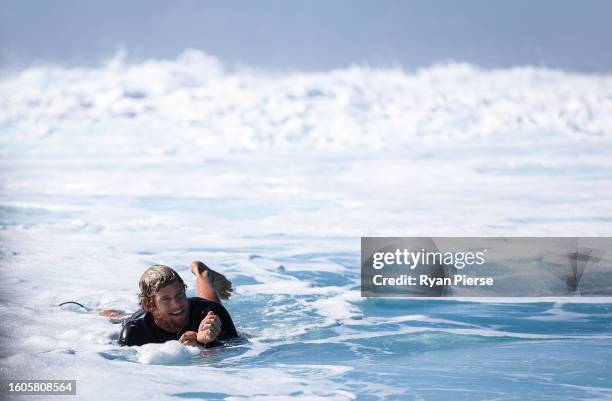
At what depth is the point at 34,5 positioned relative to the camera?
7.21m

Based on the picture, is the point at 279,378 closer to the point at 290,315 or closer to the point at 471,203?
the point at 290,315

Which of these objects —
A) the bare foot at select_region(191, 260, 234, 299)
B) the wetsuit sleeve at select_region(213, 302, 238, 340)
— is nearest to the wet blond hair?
the wetsuit sleeve at select_region(213, 302, 238, 340)

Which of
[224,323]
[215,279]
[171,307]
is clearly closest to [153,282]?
[171,307]

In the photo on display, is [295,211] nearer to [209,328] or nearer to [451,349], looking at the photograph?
[451,349]

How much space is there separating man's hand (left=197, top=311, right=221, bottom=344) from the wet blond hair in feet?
0.59

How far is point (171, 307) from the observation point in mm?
3338

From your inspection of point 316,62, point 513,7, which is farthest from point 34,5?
point 513,7

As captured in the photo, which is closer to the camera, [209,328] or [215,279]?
[209,328]

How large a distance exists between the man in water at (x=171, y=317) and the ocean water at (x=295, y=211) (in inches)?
2.2

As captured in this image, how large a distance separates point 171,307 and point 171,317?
0.07 metres

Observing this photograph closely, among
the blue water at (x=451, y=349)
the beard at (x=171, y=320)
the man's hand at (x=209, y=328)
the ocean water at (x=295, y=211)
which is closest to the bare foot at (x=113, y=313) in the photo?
the ocean water at (x=295, y=211)

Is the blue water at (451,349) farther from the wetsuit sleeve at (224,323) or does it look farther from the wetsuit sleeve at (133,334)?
the wetsuit sleeve at (133,334)

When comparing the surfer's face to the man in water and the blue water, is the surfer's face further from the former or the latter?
the blue water

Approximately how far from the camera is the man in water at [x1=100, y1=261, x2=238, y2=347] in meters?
3.30
